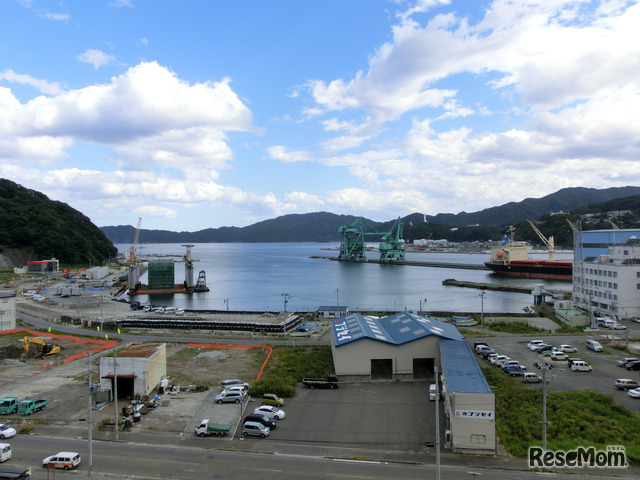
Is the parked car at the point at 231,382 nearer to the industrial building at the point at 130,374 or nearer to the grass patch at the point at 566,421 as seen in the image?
the industrial building at the point at 130,374

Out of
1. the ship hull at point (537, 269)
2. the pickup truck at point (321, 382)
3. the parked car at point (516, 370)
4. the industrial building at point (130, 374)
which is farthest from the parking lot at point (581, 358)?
the ship hull at point (537, 269)

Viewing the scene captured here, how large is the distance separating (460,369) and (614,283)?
15.5 meters

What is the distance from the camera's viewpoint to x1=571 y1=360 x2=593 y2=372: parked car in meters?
11.4

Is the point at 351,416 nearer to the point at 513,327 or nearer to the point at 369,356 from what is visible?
the point at 369,356

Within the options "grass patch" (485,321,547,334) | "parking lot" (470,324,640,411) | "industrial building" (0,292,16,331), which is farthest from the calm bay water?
"industrial building" (0,292,16,331)

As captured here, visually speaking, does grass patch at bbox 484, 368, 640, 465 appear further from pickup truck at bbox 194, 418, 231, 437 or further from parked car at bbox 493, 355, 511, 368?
pickup truck at bbox 194, 418, 231, 437

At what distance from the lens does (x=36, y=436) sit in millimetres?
7660

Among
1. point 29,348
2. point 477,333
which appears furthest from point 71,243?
point 477,333

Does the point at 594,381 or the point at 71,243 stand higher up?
the point at 71,243

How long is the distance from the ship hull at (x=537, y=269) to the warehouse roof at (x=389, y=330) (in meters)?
36.0

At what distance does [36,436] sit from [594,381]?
12077mm

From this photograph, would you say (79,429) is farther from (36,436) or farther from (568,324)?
(568,324)

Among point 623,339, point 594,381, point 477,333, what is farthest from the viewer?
point 477,333

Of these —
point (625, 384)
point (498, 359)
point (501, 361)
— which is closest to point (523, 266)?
point (498, 359)
